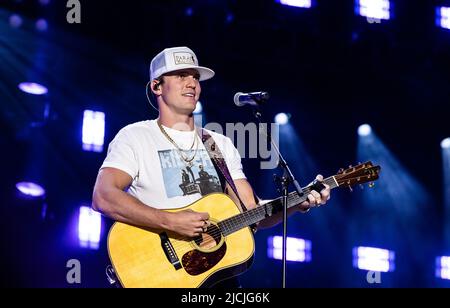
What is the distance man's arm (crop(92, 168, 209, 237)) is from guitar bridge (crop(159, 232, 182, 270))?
0.25 ft

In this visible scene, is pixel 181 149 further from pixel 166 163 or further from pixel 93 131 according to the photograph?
pixel 93 131

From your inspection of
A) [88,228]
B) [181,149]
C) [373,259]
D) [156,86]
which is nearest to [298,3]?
[373,259]

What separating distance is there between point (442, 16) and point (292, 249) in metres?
4.58

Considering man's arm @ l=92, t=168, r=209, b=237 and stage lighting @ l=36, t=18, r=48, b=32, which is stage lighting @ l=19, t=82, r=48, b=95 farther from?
man's arm @ l=92, t=168, r=209, b=237

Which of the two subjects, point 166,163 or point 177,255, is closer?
point 177,255

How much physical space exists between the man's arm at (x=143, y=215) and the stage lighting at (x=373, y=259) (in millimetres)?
7443

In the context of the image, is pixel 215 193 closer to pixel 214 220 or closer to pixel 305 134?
pixel 214 220

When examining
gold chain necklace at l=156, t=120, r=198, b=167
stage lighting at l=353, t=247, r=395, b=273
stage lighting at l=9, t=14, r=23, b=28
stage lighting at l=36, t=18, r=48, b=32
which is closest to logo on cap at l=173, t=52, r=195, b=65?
gold chain necklace at l=156, t=120, r=198, b=167

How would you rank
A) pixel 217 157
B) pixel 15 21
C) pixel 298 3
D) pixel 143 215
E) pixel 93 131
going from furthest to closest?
1. pixel 298 3
2. pixel 93 131
3. pixel 15 21
4. pixel 217 157
5. pixel 143 215

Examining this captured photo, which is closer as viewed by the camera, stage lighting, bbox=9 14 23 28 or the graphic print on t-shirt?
the graphic print on t-shirt

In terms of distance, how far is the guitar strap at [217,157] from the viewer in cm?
443

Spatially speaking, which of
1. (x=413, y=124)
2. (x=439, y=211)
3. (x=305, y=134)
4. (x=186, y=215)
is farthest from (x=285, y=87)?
(x=186, y=215)

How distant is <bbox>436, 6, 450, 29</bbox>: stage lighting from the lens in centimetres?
1076

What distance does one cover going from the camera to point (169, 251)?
12.9 feet
